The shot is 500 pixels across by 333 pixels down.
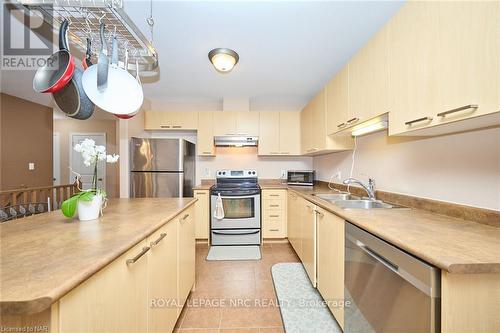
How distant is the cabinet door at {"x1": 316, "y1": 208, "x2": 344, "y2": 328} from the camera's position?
1.37 metres

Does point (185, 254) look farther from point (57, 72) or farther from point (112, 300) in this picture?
point (57, 72)

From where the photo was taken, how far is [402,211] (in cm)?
137

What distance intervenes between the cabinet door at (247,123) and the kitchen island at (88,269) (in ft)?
7.25

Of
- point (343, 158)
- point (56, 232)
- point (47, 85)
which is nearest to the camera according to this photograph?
point (56, 232)

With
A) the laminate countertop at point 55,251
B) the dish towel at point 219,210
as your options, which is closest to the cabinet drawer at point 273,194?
the dish towel at point 219,210

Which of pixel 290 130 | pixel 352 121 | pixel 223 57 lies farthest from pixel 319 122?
pixel 223 57

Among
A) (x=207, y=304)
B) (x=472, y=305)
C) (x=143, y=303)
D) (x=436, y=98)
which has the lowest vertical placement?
(x=207, y=304)

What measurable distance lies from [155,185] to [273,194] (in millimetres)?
1776

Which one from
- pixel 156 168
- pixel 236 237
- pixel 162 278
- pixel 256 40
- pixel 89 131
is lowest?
pixel 236 237

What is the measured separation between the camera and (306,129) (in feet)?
10.1

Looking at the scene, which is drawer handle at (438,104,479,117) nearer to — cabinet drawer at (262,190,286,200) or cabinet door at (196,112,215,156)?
cabinet drawer at (262,190,286,200)

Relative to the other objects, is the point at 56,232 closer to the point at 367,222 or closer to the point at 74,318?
→ the point at 74,318

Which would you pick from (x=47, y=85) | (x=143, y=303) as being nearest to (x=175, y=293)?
(x=143, y=303)

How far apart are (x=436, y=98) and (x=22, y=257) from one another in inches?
68.7
